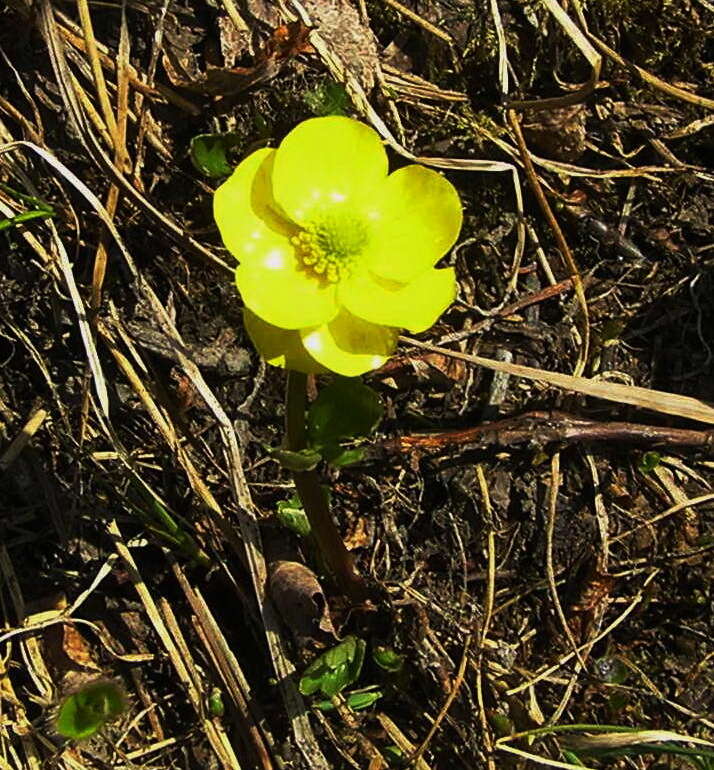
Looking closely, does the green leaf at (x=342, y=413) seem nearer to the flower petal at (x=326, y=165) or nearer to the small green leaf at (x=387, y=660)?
the flower petal at (x=326, y=165)

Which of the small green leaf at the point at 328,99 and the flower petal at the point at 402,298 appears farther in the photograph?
the small green leaf at the point at 328,99

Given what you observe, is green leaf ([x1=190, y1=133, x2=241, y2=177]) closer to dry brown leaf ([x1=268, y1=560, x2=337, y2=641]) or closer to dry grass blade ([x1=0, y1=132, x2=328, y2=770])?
dry grass blade ([x1=0, y1=132, x2=328, y2=770])

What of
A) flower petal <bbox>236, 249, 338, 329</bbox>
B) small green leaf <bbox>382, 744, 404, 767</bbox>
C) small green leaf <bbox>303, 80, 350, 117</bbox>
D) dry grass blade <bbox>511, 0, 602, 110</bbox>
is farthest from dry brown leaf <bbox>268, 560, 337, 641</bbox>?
dry grass blade <bbox>511, 0, 602, 110</bbox>

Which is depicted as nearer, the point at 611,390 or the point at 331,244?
the point at 331,244

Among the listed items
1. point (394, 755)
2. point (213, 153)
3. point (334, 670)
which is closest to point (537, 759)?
point (394, 755)

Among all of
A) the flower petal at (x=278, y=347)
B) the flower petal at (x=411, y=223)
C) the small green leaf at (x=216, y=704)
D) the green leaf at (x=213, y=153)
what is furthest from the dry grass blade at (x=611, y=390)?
the small green leaf at (x=216, y=704)

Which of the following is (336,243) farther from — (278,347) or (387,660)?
(387,660)

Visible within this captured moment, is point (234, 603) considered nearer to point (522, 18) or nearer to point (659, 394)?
point (659, 394)
